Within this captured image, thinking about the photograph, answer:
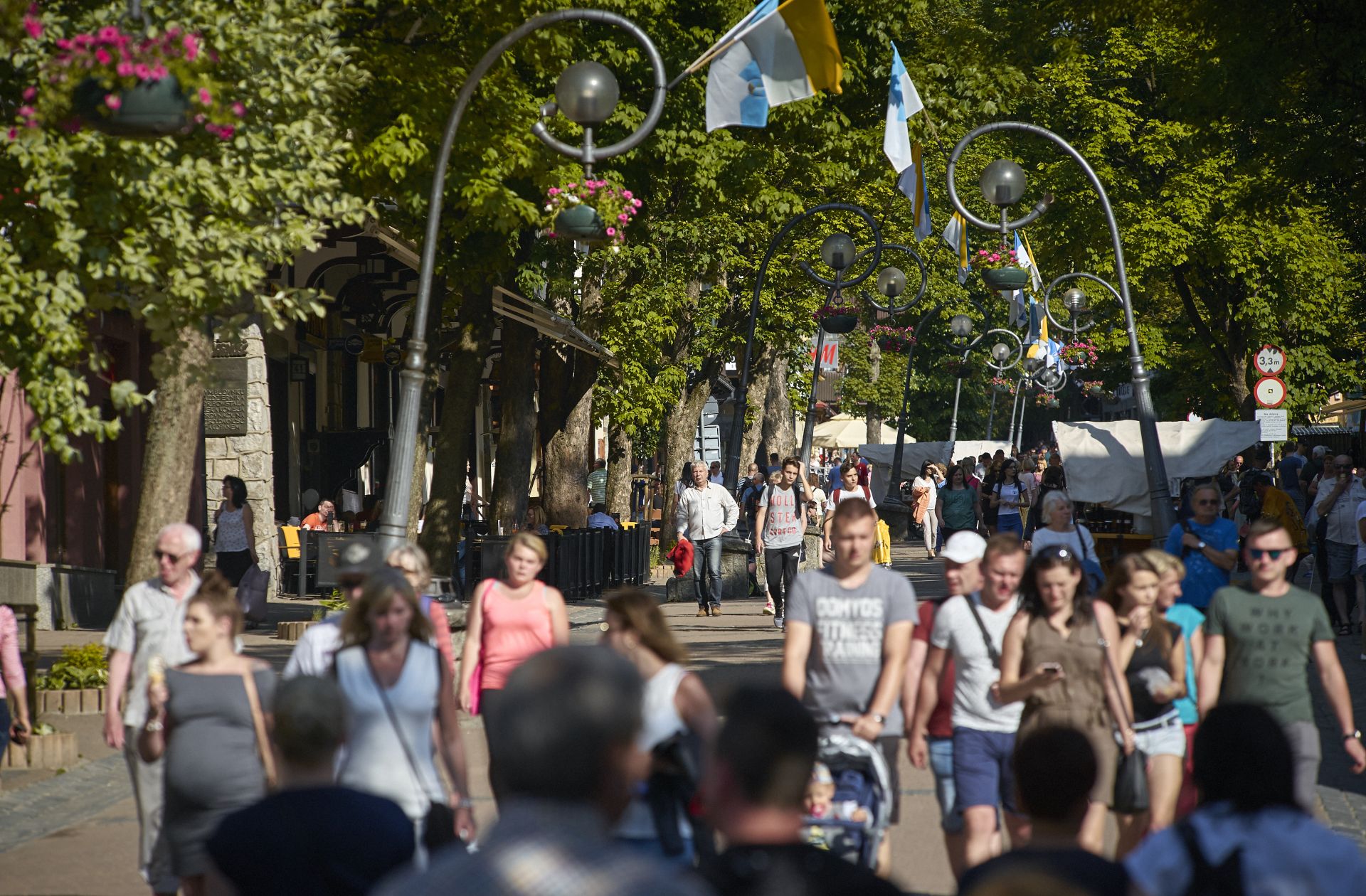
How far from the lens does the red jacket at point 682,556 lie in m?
21.8

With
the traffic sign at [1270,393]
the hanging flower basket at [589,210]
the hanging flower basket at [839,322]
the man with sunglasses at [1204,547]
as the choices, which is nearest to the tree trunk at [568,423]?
the hanging flower basket at [839,322]

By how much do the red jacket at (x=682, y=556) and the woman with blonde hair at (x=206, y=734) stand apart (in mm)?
15831

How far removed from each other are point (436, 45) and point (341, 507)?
13.8m

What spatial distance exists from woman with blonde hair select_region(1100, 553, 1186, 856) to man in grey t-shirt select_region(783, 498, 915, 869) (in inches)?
34.1

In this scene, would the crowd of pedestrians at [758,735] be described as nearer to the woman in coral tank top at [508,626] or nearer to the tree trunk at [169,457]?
the woman in coral tank top at [508,626]

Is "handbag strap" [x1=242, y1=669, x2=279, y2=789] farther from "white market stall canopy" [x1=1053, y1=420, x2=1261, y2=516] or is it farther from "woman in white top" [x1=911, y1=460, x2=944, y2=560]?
"woman in white top" [x1=911, y1=460, x2=944, y2=560]

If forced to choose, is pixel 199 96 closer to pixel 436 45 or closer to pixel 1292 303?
pixel 436 45

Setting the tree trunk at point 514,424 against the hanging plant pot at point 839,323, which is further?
the hanging plant pot at point 839,323

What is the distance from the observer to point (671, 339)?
1103 inches

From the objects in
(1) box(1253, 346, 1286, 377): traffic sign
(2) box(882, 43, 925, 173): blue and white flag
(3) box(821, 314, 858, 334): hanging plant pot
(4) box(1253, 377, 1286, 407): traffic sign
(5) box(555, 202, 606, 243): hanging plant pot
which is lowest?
(4) box(1253, 377, 1286, 407): traffic sign

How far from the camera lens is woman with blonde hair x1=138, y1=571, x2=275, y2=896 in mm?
5609

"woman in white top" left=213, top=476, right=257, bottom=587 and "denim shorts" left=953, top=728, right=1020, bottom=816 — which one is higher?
"woman in white top" left=213, top=476, right=257, bottom=587

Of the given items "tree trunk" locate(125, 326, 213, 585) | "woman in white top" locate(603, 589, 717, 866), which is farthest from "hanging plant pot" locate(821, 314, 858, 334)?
"woman in white top" locate(603, 589, 717, 866)

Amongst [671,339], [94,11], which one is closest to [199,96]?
[94,11]
